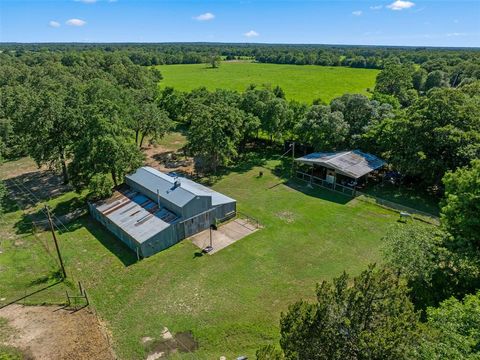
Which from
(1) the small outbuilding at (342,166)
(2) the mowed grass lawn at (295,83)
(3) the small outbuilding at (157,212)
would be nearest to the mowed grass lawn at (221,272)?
(3) the small outbuilding at (157,212)

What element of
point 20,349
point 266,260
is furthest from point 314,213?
point 20,349

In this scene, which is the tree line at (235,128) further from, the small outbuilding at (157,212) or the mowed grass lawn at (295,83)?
the mowed grass lawn at (295,83)

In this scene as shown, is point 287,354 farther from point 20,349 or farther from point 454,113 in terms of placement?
point 454,113

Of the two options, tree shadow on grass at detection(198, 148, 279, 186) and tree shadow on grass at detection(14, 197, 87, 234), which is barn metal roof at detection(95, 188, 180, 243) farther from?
tree shadow on grass at detection(198, 148, 279, 186)

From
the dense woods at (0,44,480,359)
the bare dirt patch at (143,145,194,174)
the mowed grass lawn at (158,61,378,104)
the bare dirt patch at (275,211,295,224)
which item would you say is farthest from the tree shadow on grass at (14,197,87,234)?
the mowed grass lawn at (158,61,378,104)

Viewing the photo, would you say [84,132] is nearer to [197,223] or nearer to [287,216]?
[197,223]

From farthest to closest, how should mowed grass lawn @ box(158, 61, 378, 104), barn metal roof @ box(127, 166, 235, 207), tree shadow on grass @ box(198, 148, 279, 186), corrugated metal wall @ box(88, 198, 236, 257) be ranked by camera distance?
mowed grass lawn @ box(158, 61, 378, 104)
tree shadow on grass @ box(198, 148, 279, 186)
barn metal roof @ box(127, 166, 235, 207)
corrugated metal wall @ box(88, 198, 236, 257)

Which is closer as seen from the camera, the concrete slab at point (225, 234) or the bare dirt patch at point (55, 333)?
the bare dirt patch at point (55, 333)
